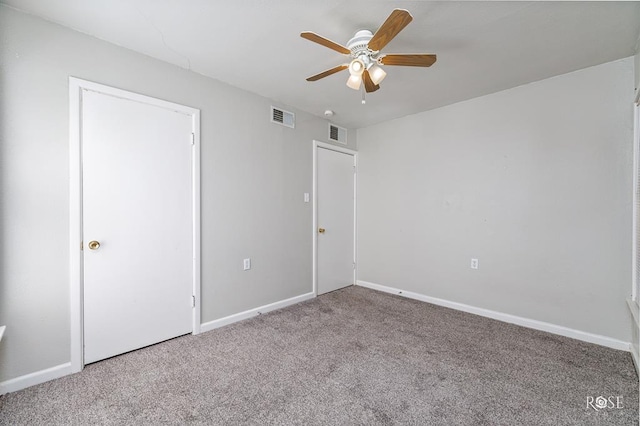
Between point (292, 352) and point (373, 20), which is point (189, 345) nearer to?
point (292, 352)

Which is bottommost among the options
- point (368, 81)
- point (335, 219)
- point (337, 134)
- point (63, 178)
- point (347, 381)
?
point (347, 381)

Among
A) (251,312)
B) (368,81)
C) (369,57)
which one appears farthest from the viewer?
(251,312)

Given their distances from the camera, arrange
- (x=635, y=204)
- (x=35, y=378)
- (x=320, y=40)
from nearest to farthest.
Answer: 1. (x=320, y=40)
2. (x=35, y=378)
3. (x=635, y=204)

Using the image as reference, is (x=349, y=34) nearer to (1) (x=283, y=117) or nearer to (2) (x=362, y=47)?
(2) (x=362, y=47)

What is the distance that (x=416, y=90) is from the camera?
2936 mm

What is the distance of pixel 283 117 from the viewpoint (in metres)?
3.34

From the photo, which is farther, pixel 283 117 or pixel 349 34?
pixel 283 117

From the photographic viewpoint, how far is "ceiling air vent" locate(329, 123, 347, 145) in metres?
3.96

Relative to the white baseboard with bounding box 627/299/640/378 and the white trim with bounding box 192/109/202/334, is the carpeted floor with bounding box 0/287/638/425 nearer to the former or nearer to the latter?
the white baseboard with bounding box 627/299/640/378

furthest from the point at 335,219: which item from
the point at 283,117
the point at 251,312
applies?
the point at 251,312

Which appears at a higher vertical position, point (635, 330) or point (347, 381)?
point (635, 330)

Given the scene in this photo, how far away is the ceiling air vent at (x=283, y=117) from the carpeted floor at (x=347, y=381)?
237 centimetres

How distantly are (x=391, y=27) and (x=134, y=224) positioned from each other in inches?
94.3

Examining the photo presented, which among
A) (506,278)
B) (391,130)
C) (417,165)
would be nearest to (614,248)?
(506,278)
